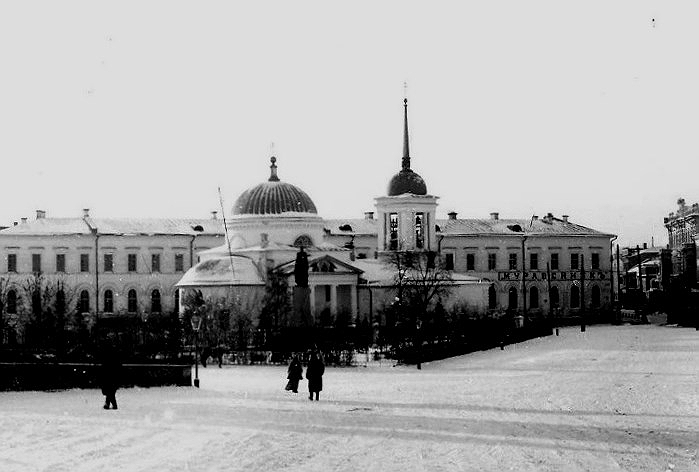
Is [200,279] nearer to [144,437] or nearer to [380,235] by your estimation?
[380,235]

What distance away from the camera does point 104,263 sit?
77375mm

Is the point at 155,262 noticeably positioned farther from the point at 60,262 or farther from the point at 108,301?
the point at 60,262

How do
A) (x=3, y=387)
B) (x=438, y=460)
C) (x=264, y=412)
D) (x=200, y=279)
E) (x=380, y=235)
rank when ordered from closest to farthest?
(x=438, y=460)
(x=264, y=412)
(x=3, y=387)
(x=200, y=279)
(x=380, y=235)

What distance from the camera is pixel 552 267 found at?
81688mm

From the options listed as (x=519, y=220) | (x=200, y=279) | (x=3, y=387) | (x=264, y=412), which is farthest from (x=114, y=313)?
(x=264, y=412)

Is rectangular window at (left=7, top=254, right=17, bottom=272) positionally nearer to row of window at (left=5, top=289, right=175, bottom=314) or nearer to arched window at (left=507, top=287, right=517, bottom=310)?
row of window at (left=5, top=289, right=175, bottom=314)

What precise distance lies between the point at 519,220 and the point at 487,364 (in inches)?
1953

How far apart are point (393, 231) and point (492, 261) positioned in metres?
14.0

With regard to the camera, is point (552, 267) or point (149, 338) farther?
point (552, 267)

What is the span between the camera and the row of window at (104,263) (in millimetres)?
75500

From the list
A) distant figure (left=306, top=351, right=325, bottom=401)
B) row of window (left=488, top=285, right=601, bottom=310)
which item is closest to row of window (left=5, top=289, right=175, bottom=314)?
row of window (left=488, top=285, right=601, bottom=310)

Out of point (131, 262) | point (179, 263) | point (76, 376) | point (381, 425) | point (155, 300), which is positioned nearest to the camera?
point (381, 425)

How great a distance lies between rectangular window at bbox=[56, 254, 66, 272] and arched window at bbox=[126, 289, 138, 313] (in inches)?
180

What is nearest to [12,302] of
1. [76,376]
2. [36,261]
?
[36,261]
